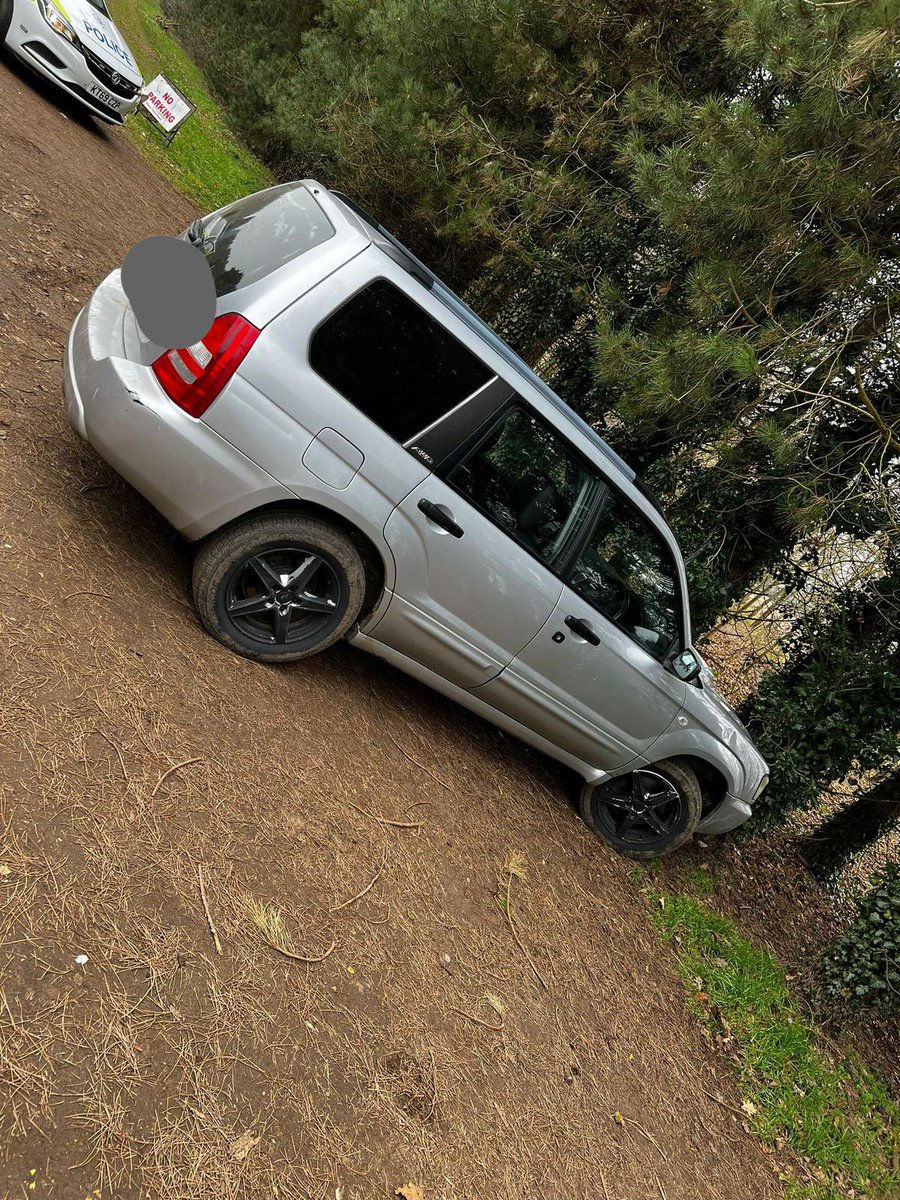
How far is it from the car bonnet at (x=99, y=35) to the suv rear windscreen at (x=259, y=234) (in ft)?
26.3

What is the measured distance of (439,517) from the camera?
4199 millimetres

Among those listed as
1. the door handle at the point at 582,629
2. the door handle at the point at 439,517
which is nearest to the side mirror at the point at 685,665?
the door handle at the point at 582,629

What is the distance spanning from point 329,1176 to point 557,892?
7.87 feet

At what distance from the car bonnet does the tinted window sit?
934cm

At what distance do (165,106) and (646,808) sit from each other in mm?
13651

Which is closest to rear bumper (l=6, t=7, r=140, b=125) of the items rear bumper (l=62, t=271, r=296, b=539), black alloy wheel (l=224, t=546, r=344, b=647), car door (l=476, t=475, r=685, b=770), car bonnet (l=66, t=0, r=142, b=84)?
car bonnet (l=66, t=0, r=142, b=84)

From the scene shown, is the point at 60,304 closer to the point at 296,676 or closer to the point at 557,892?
the point at 296,676

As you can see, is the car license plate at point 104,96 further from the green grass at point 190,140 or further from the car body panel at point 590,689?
the car body panel at point 590,689

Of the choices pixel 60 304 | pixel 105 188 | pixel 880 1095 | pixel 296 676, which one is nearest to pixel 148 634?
pixel 296 676

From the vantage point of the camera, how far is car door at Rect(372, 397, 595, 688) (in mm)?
4246

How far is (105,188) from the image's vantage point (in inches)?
388

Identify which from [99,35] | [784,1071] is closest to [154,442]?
[784,1071]

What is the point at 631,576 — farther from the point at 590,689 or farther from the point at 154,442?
the point at 154,442

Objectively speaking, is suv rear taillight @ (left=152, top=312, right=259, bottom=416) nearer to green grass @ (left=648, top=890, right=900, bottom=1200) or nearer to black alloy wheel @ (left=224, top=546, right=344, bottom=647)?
black alloy wheel @ (left=224, top=546, right=344, bottom=647)
